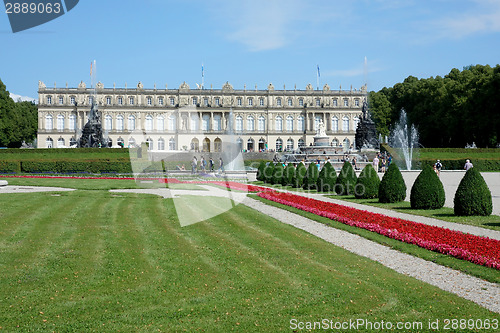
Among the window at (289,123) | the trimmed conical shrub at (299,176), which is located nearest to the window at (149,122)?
the window at (289,123)

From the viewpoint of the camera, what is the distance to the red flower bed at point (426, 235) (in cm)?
873

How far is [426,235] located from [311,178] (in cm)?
1287

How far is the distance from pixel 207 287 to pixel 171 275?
2.59 feet

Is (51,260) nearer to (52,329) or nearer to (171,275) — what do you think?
(171,275)

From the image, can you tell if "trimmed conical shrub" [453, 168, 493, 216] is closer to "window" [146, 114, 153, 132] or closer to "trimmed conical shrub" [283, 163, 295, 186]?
"trimmed conical shrub" [283, 163, 295, 186]

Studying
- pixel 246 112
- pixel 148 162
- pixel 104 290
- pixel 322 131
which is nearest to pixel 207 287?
pixel 104 290

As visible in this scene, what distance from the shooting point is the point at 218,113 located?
97.4 metres

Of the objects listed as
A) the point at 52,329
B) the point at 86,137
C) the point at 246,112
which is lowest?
the point at 52,329

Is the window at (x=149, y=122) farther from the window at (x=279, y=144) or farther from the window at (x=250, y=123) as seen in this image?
the window at (x=279, y=144)

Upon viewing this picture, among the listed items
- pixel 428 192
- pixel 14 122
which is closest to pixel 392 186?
pixel 428 192

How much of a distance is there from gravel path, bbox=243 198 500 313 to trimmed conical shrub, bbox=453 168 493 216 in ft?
13.1

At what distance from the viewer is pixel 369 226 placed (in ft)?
39.2

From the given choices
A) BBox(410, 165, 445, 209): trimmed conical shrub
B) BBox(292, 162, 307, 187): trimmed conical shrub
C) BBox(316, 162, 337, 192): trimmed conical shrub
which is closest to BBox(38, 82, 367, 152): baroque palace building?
BBox(292, 162, 307, 187): trimmed conical shrub

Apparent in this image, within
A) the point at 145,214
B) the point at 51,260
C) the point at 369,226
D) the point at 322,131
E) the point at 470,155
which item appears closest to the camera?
the point at 51,260
